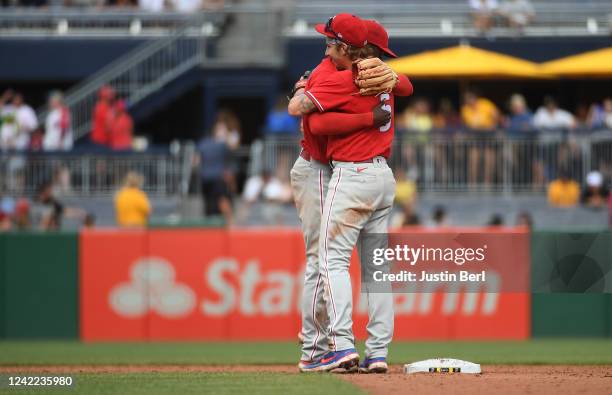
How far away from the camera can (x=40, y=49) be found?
78.2 ft

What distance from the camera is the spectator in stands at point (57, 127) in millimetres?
20812

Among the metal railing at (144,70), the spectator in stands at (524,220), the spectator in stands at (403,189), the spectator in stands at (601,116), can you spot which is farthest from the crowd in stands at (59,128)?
the spectator in stands at (601,116)

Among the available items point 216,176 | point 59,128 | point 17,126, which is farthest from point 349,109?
point 17,126

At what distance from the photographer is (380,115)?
834cm

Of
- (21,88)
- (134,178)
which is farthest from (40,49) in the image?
(134,178)

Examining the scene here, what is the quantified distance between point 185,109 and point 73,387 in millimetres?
16689

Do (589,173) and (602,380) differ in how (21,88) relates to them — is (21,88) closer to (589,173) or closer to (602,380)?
(589,173)

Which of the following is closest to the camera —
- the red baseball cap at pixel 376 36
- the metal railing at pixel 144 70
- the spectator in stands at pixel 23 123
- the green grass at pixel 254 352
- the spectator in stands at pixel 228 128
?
the red baseball cap at pixel 376 36

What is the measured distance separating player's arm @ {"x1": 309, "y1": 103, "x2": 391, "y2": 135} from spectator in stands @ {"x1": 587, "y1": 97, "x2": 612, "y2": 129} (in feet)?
39.4

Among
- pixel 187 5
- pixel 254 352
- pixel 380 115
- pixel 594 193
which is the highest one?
pixel 187 5

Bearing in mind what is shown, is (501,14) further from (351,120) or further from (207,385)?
(207,385)

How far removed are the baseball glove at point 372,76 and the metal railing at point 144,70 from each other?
14515 mm

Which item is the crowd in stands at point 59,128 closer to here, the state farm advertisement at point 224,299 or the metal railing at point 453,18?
the metal railing at point 453,18

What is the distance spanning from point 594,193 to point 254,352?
25.1ft
